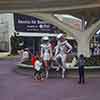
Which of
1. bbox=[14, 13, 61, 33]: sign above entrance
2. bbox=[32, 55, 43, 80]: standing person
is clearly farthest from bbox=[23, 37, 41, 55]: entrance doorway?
bbox=[32, 55, 43, 80]: standing person

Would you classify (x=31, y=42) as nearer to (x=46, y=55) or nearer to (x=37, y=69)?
(x=46, y=55)

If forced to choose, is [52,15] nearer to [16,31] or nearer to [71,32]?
[71,32]

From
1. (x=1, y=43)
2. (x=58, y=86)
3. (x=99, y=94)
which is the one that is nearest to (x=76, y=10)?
(x=58, y=86)

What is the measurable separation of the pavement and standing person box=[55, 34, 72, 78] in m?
0.88

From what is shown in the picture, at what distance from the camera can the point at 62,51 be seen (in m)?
20.6

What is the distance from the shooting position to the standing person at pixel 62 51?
67.1 ft

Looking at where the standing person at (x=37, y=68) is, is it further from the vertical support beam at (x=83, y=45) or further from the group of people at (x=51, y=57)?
the vertical support beam at (x=83, y=45)

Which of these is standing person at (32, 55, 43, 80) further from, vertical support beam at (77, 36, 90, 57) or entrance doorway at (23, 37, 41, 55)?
entrance doorway at (23, 37, 41, 55)

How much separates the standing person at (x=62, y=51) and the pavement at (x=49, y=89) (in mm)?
881

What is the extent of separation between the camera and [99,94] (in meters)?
15.1

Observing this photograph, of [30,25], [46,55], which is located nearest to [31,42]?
[30,25]

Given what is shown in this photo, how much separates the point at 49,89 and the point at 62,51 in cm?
413

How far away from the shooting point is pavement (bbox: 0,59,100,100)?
1462cm

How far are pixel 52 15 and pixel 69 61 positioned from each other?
3225 mm
